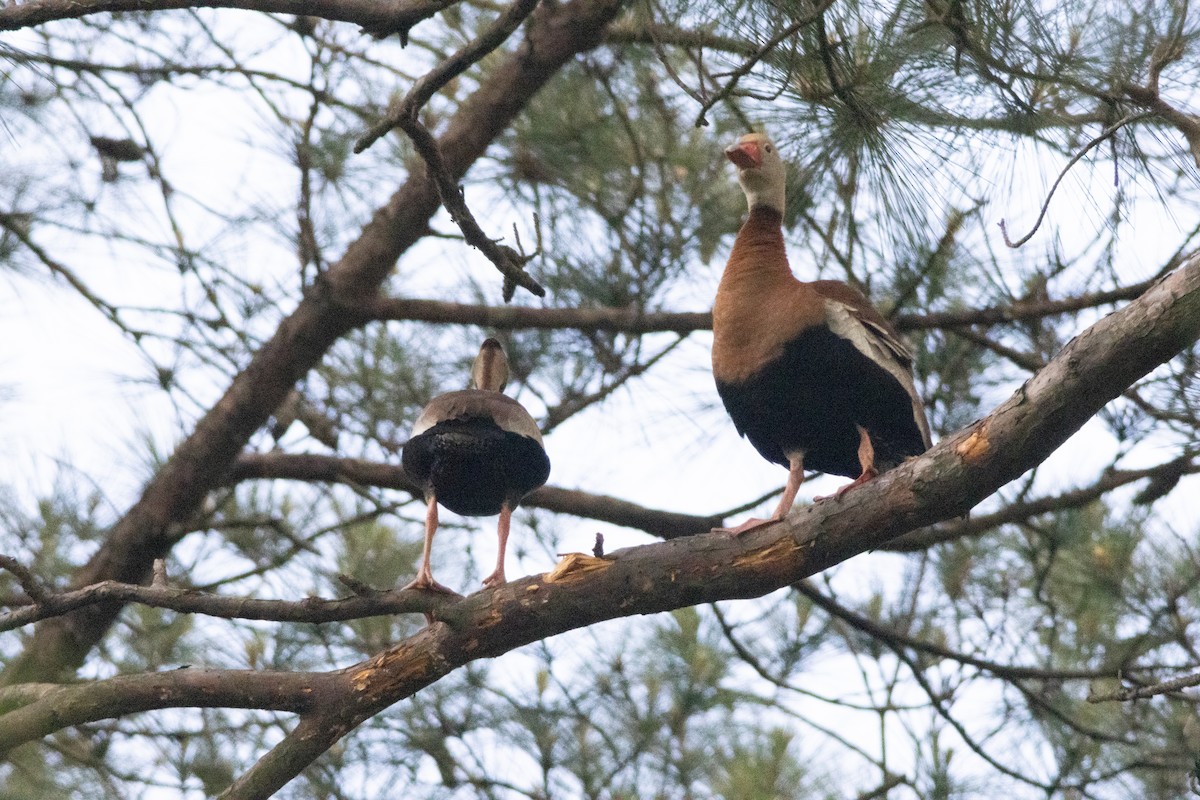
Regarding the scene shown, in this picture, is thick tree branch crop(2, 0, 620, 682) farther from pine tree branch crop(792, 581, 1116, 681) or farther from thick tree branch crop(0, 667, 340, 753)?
thick tree branch crop(0, 667, 340, 753)

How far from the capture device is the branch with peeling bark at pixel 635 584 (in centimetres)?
257

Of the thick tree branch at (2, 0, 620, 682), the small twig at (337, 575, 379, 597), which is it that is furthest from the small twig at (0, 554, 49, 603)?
the thick tree branch at (2, 0, 620, 682)

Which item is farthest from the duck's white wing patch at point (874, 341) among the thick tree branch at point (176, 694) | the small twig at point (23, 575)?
the small twig at point (23, 575)

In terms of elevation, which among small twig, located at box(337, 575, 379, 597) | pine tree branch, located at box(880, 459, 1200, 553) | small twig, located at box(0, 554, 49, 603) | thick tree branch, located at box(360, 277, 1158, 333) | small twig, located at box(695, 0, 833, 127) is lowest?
small twig, located at box(337, 575, 379, 597)

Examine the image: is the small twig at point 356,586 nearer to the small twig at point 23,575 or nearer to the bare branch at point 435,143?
the small twig at point 23,575

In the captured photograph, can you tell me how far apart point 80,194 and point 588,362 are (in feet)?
7.58

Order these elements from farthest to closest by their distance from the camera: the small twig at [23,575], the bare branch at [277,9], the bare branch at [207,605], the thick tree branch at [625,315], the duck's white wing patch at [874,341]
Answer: the thick tree branch at [625,315] → the duck's white wing patch at [874,341] → the bare branch at [277,9] → the bare branch at [207,605] → the small twig at [23,575]

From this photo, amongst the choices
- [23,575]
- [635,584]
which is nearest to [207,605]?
[23,575]

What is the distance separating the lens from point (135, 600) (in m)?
2.76

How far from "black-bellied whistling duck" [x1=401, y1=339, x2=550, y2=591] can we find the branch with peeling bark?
57cm

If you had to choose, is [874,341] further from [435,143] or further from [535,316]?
[535,316]

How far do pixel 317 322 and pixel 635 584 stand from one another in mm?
2640

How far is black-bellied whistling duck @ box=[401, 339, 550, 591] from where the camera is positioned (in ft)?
11.8

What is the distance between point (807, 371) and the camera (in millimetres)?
3363
